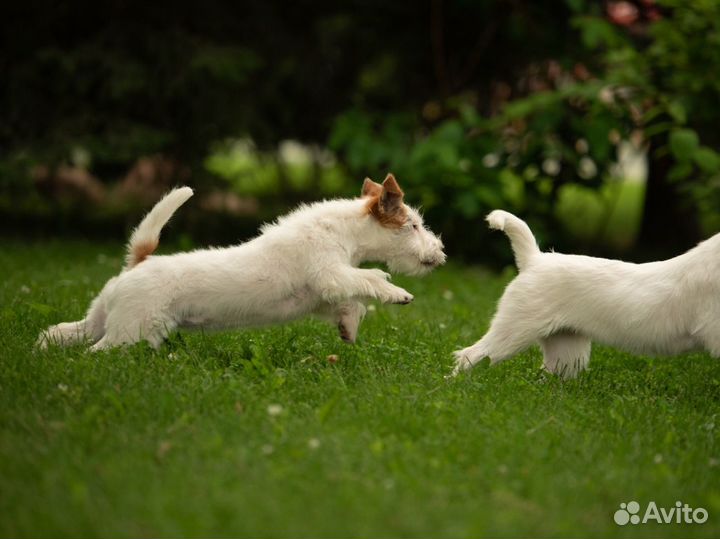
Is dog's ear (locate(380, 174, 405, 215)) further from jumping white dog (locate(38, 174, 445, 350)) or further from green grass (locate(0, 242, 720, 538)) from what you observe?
green grass (locate(0, 242, 720, 538))

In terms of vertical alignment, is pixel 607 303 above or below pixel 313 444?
below

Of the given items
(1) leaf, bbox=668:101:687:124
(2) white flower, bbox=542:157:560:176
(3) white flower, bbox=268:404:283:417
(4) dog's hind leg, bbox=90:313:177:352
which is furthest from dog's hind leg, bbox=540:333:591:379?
(2) white flower, bbox=542:157:560:176

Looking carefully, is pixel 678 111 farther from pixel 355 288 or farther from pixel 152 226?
pixel 152 226

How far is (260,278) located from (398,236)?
3.49 feet

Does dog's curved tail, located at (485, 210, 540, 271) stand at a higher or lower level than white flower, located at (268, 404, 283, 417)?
higher

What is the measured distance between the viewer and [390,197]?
609cm

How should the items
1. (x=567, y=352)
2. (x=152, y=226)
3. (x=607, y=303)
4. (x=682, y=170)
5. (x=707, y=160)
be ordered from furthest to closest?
(x=682, y=170) → (x=707, y=160) → (x=567, y=352) → (x=152, y=226) → (x=607, y=303)

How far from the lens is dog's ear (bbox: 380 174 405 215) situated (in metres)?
6.03

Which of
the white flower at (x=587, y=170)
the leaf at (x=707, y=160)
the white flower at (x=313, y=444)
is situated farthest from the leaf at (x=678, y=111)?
the white flower at (x=313, y=444)

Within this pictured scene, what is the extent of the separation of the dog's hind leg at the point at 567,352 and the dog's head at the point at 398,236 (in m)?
0.98

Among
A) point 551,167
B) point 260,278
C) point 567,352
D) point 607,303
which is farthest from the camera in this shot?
point 551,167

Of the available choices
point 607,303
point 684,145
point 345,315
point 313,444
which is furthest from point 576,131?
point 313,444

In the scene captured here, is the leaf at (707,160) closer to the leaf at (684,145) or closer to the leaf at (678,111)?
the leaf at (684,145)

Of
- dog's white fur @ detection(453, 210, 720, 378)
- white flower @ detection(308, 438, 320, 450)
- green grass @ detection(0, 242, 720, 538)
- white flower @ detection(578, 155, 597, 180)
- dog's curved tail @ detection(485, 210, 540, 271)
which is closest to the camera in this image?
green grass @ detection(0, 242, 720, 538)
